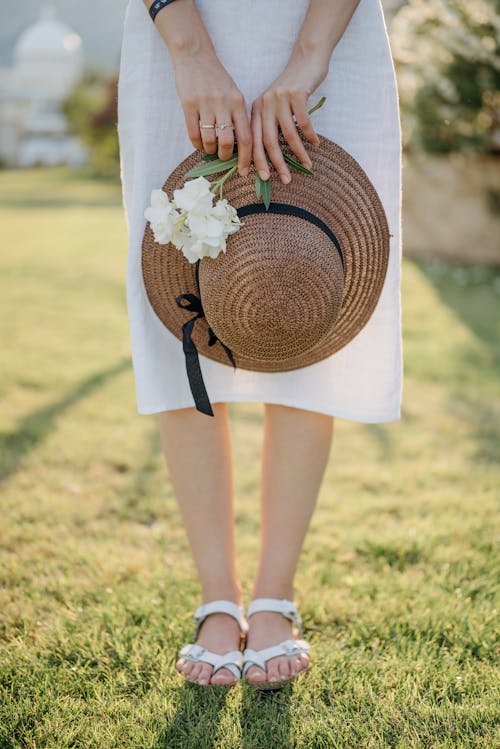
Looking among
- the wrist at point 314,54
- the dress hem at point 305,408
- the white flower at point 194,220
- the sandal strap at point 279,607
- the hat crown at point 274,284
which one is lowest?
the sandal strap at point 279,607

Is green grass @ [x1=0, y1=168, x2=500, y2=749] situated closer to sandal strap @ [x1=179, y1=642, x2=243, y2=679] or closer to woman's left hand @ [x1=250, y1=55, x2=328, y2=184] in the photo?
sandal strap @ [x1=179, y1=642, x2=243, y2=679]

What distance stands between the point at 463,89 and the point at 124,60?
4.84 m

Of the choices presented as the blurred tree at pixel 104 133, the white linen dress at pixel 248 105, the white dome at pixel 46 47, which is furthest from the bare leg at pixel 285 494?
the white dome at pixel 46 47

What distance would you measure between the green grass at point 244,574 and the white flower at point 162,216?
2.69 ft

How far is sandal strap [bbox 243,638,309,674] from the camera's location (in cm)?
148

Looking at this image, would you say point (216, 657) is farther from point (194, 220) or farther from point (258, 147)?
point (258, 147)

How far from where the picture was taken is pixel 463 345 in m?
3.79

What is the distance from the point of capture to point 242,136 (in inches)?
50.4

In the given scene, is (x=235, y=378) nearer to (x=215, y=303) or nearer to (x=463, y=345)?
(x=215, y=303)

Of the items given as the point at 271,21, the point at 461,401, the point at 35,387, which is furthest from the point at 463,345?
the point at 271,21

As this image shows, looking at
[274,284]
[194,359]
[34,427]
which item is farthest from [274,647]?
[34,427]

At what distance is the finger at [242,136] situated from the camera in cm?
128

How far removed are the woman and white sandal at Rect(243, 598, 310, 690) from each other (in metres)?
0.01

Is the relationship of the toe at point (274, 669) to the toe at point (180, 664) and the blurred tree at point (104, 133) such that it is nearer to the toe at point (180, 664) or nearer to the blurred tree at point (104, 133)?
the toe at point (180, 664)
